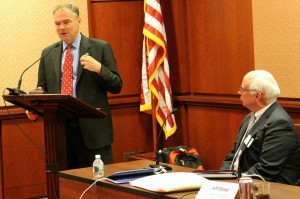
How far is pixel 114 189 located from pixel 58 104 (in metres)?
0.92

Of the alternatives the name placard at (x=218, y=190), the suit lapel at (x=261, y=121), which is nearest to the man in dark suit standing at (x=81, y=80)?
the suit lapel at (x=261, y=121)

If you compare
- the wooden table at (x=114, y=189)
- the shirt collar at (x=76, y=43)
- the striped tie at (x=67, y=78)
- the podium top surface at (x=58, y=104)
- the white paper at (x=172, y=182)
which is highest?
the shirt collar at (x=76, y=43)

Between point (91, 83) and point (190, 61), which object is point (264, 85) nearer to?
point (91, 83)

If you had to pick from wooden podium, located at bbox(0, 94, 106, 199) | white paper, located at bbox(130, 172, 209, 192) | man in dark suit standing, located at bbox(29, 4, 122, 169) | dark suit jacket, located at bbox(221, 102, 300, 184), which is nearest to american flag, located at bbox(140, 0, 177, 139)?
man in dark suit standing, located at bbox(29, 4, 122, 169)

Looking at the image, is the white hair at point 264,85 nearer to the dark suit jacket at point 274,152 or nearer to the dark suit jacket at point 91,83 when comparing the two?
the dark suit jacket at point 274,152

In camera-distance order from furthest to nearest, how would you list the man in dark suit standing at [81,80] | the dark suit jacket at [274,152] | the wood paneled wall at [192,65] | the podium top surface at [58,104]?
the wood paneled wall at [192,65]
the man in dark suit standing at [81,80]
the podium top surface at [58,104]
the dark suit jacket at [274,152]

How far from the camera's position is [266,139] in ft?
12.8

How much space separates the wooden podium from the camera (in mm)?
4105

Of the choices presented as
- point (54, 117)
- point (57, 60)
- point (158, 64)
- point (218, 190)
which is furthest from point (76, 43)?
point (218, 190)

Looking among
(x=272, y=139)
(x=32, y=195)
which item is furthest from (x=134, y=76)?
(x=272, y=139)

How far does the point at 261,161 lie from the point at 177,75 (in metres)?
3.39

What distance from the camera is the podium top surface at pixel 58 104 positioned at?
13.2 ft

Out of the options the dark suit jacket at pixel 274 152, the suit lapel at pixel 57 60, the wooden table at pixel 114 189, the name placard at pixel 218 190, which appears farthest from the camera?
the suit lapel at pixel 57 60

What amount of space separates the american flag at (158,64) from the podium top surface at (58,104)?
259cm
